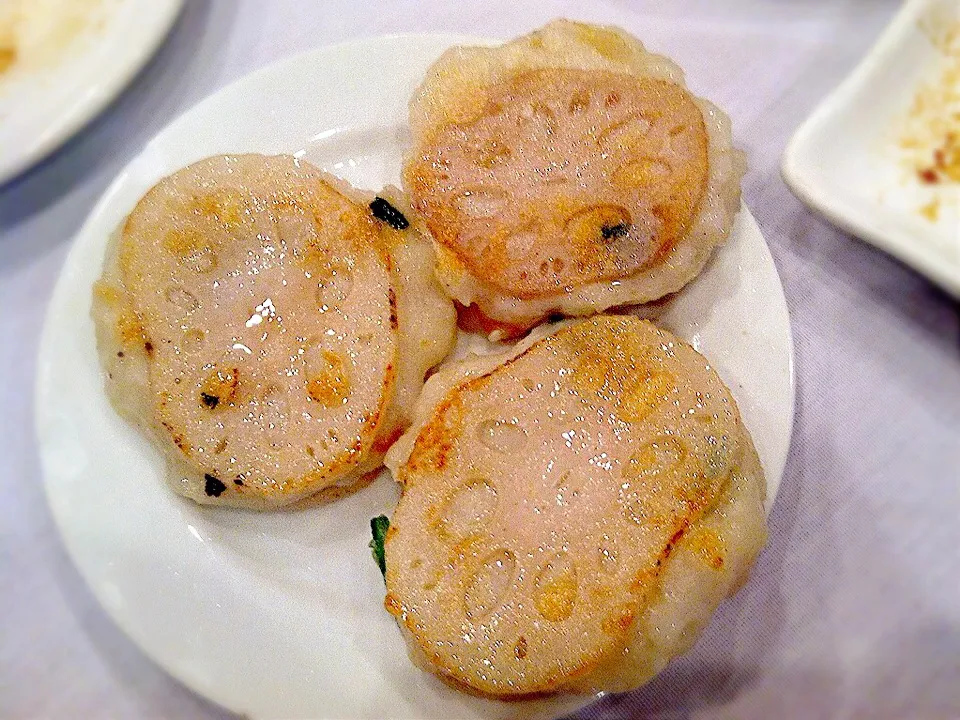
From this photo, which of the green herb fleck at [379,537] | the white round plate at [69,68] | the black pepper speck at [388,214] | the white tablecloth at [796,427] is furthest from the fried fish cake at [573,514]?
the white round plate at [69,68]

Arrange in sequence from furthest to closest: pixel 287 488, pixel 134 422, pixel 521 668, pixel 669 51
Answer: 1. pixel 669 51
2. pixel 134 422
3. pixel 287 488
4. pixel 521 668

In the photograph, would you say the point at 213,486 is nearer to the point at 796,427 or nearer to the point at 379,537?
the point at 379,537

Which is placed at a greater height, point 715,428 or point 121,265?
point 121,265

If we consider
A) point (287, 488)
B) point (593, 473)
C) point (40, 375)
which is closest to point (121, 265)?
point (40, 375)

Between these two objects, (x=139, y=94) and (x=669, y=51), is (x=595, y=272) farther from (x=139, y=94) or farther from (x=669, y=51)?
(x=139, y=94)

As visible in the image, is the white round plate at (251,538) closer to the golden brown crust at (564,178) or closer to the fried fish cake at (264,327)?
the fried fish cake at (264,327)

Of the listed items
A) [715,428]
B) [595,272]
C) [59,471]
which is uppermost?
[595,272]

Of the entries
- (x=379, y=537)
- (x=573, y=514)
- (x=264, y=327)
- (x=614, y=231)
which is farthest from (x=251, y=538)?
(x=614, y=231)
